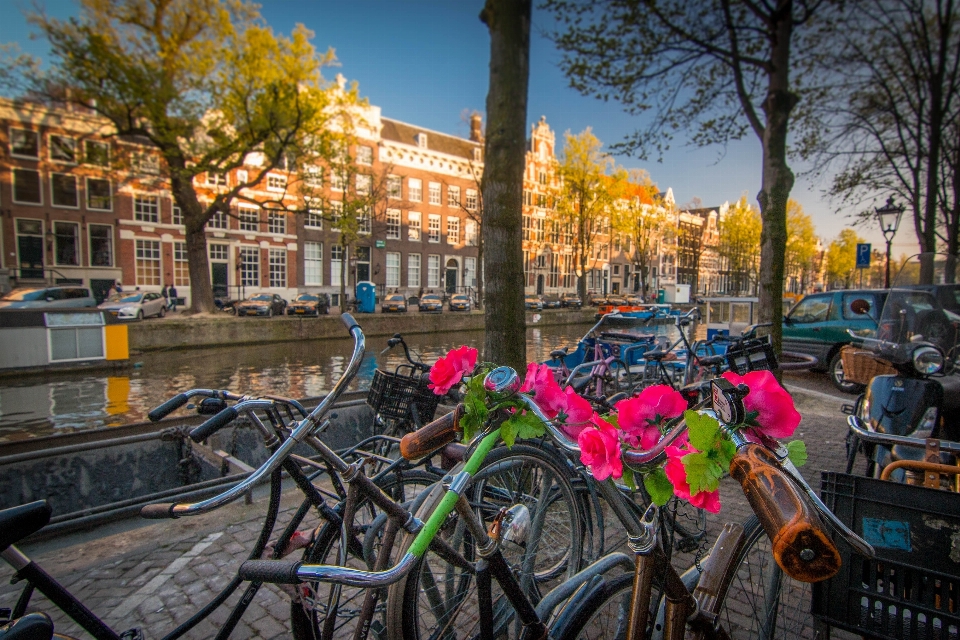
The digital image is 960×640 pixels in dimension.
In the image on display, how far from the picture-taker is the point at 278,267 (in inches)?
1366

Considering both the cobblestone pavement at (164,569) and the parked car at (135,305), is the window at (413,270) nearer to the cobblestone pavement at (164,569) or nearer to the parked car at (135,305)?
the parked car at (135,305)

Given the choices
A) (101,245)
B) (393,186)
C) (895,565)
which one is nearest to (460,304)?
(393,186)

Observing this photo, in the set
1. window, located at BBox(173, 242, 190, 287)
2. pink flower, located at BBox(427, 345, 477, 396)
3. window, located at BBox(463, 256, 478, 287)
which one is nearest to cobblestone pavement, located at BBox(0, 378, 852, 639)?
pink flower, located at BBox(427, 345, 477, 396)

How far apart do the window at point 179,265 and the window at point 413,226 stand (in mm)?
15239

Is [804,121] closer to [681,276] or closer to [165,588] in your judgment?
[165,588]

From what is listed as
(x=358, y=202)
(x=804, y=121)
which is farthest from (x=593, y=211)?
(x=804, y=121)

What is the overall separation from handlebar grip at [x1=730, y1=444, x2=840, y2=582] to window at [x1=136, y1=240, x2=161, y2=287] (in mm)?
35831

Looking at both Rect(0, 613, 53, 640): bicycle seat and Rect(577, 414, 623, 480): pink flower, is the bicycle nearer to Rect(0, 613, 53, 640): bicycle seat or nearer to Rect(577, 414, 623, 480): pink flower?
Rect(577, 414, 623, 480): pink flower

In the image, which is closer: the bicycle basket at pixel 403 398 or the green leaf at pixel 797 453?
the green leaf at pixel 797 453

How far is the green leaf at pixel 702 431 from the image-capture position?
1.27 meters

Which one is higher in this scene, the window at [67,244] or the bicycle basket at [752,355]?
the window at [67,244]

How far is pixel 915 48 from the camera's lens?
1374 centimetres

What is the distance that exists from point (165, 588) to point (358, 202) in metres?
21.8

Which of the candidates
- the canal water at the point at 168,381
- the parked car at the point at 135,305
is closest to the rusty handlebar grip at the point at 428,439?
the canal water at the point at 168,381
